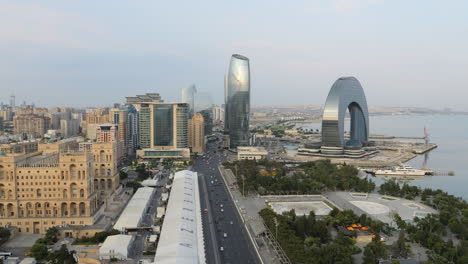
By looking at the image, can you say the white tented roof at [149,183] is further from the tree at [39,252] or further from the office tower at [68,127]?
the office tower at [68,127]

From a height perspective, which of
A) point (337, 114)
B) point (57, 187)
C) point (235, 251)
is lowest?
point (235, 251)

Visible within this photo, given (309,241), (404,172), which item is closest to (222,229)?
(309,241)

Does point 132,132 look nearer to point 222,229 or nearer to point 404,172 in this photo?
point 222,229

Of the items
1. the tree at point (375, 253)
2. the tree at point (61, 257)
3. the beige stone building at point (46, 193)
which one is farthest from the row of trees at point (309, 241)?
the beige stone building at point (46, 193)

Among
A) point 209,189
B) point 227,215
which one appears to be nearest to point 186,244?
point 227,215

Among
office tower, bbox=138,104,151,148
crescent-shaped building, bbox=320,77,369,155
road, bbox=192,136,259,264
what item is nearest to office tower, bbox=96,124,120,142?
office tower, bbox=138,104,151,148

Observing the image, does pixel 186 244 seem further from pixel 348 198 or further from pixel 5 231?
pixel 348 198
